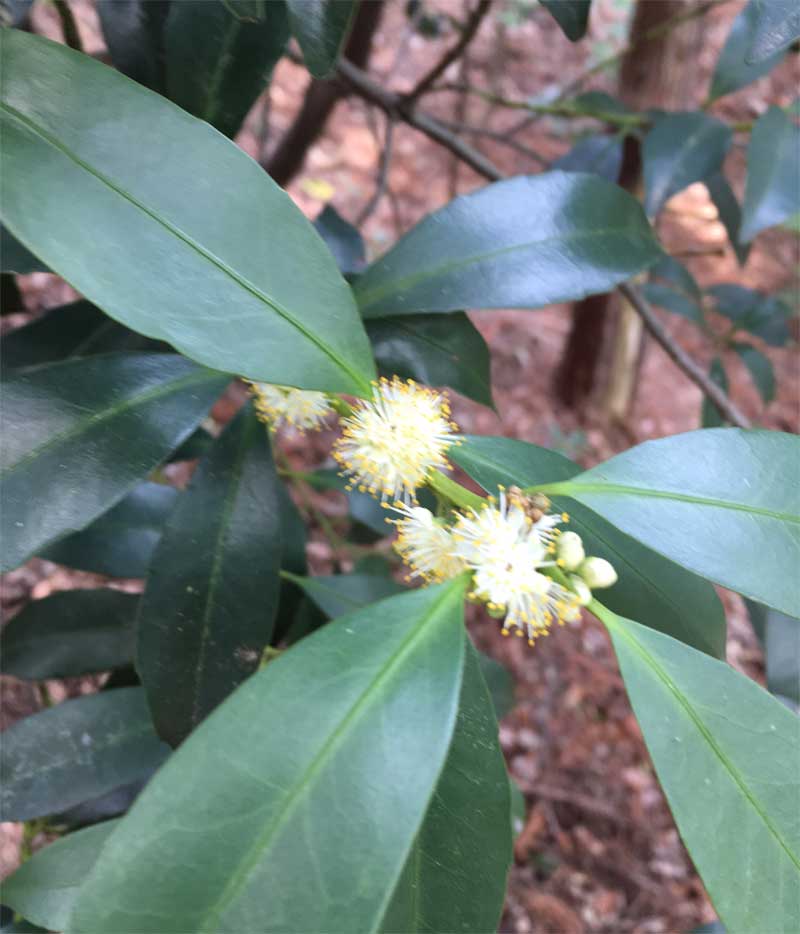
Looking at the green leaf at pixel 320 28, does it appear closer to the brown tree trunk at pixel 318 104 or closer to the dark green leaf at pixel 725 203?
the dark green leaf at pixel 725 203

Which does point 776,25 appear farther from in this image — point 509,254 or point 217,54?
point 217,54

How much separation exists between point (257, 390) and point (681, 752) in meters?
0.49

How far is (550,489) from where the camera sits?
581 mm

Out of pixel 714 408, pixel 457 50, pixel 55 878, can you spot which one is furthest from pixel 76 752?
pixel 457 50

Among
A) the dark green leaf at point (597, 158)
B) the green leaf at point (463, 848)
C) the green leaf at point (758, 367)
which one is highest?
the dark green leaf at point (597, 158)

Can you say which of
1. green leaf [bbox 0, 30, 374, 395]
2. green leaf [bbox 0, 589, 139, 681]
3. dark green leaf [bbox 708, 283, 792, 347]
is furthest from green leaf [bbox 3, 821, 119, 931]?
dark green leaf [bbox 708, 283, 792, 347]

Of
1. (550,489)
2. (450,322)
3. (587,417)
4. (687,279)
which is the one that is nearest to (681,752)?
(550,489)

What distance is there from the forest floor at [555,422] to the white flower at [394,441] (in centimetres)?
25

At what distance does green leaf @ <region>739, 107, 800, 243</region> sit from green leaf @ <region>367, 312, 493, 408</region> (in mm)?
359

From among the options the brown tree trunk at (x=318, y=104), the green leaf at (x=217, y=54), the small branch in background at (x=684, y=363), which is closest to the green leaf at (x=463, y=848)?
the green leaf at (x=217, y=54)

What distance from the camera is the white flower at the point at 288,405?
0.75 meters

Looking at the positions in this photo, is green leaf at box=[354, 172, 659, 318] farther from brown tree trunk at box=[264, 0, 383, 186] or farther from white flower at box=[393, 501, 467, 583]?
brown tree trunk at box=[264, 0, 383, 186]

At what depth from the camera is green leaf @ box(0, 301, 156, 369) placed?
829mm

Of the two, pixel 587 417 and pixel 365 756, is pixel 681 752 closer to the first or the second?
pixel 365 756
